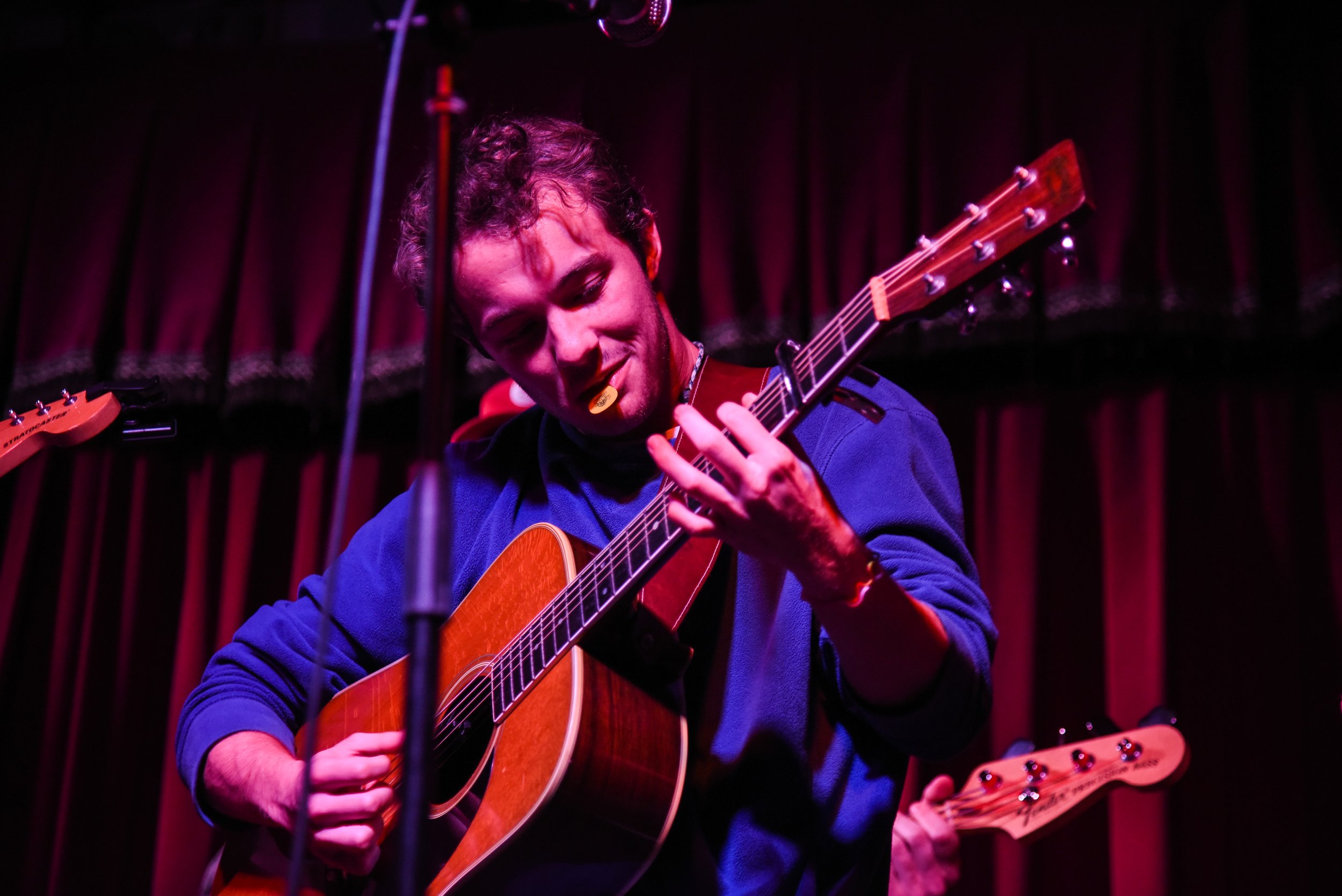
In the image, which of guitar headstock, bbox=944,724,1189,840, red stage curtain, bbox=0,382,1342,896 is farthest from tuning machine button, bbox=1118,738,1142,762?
red stage curtain, bbox=0,382,1342,896

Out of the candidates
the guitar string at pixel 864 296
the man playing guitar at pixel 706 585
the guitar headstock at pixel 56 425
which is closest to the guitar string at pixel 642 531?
the guitar string at pixel 864 296

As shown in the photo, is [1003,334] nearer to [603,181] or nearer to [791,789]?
[603,181]

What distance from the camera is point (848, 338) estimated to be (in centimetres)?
112

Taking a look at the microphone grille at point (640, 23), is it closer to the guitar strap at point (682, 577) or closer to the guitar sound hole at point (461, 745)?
the guitar strap at point (682, 577)

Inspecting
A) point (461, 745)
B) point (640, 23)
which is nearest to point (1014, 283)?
point (640, 23)

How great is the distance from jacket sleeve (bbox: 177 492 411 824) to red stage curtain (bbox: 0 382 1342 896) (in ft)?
3.74

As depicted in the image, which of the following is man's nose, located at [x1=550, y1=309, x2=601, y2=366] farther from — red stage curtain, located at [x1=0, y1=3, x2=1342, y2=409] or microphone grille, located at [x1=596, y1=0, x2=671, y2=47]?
red stage curtain, located at [x1=0, y1=3, x2=1342, y2=409]

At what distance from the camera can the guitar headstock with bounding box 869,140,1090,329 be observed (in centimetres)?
Answer: 101

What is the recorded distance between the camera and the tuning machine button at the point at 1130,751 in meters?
1.95

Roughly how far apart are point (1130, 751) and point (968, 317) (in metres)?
1.21

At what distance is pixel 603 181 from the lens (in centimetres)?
162

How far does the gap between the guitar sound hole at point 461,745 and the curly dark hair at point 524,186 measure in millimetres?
580

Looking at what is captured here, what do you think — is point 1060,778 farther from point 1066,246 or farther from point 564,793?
point 1066,246

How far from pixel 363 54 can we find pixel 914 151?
60.2 inches
